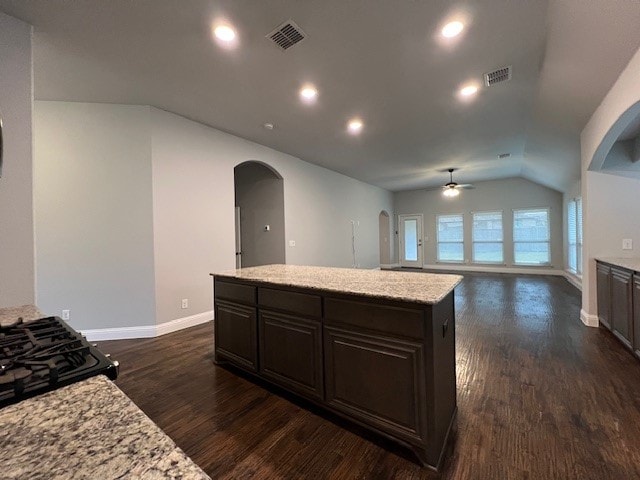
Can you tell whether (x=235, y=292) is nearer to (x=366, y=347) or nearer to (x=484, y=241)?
(x=366, y=347)

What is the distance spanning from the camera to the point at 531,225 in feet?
28.9

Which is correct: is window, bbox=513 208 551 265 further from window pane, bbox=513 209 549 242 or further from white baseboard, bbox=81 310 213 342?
white baseboard, bbox=81 310 213 342

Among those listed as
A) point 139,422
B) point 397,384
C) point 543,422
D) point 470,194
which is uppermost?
point 470,194

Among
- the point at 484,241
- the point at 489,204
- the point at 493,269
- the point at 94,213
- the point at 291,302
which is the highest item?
the point at 489,204

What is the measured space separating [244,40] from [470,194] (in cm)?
908

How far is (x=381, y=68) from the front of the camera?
2.95 metres

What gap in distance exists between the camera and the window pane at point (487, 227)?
9305 millimetres

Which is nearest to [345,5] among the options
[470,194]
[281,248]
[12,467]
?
[12,467]

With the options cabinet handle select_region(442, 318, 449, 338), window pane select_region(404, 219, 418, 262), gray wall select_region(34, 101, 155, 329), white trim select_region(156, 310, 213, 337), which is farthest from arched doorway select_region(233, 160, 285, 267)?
window pane select_region(404, 219, 418, 262)

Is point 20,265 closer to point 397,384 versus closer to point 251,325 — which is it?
point 251,325

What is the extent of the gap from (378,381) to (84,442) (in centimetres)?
152

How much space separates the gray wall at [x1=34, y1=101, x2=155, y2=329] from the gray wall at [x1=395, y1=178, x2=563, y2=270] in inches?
352

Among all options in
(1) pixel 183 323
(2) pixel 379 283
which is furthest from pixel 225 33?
(1) pixel 183 323

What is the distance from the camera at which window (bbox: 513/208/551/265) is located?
8.59 metres
